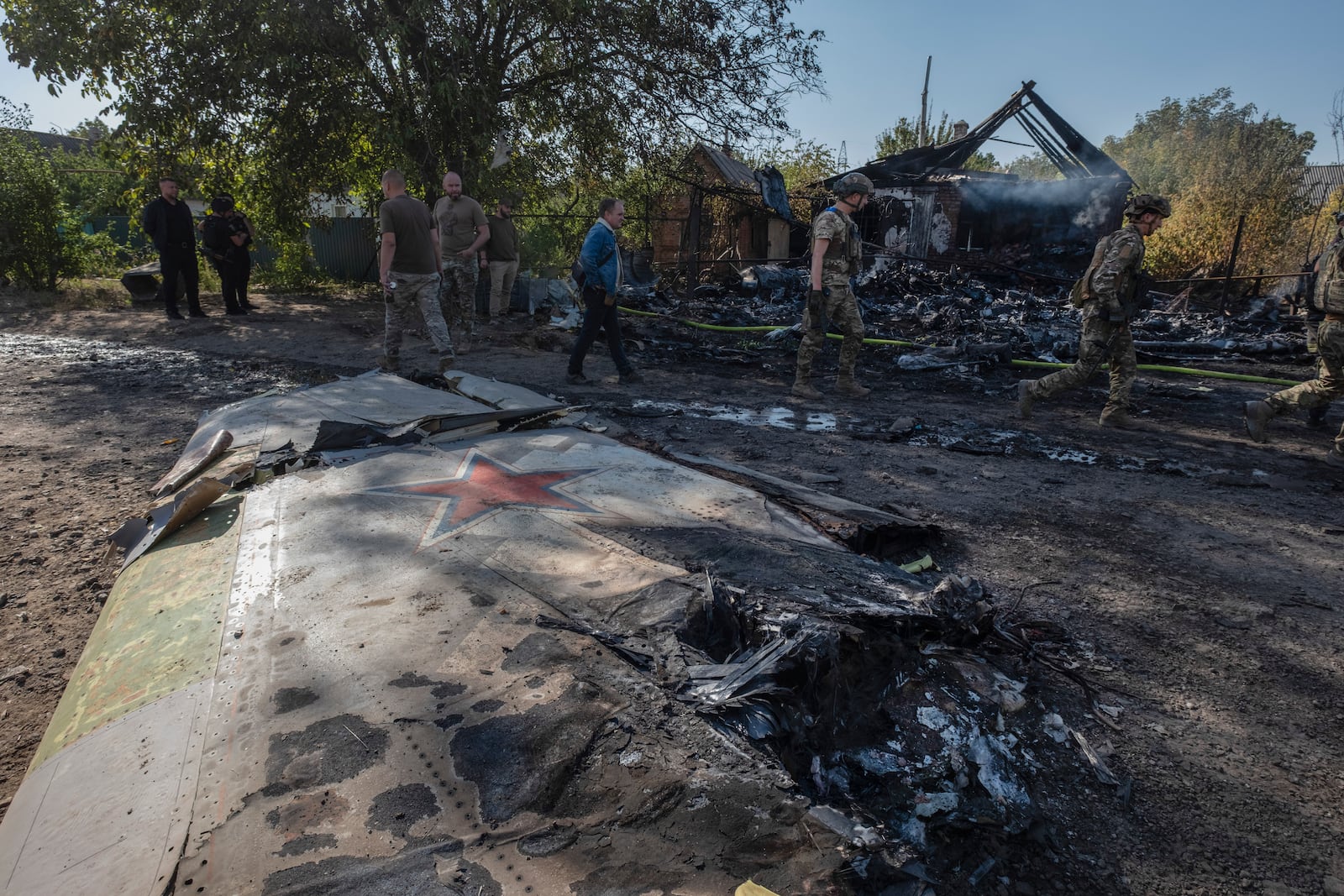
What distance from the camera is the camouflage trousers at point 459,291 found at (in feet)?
28.5

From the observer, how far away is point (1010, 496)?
428 centimetres

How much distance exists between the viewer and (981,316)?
38.4 feet

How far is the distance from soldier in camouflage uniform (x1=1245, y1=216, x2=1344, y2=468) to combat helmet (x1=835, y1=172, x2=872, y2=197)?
316cm

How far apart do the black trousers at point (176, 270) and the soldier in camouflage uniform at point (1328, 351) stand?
1203 cm

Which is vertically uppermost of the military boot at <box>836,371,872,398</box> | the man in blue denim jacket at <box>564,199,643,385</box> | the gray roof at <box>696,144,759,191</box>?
the gray roof at <box>696,144,759,191</box>

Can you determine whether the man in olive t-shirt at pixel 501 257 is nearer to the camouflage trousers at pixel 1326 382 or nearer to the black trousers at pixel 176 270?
the black trousers at pixel 176 270

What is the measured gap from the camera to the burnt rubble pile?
29.5ft

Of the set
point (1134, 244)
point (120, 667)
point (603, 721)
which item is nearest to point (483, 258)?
point (1134, 244)

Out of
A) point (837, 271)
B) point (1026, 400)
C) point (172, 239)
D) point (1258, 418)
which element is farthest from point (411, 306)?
point (1258, 418)

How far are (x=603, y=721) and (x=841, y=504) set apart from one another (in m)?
1.92

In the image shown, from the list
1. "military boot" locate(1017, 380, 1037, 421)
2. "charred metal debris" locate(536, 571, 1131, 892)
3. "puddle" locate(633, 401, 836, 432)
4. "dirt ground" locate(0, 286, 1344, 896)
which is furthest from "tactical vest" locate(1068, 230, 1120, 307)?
"charred metal debris" locate(536, 571, 1131, 892)

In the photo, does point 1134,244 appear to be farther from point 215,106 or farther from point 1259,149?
point 1259,149

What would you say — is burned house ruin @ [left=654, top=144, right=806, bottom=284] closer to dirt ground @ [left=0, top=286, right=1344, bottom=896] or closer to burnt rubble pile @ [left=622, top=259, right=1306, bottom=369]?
burnt rubble pile @ [left=622, top=259, right=1306, bottom=369]

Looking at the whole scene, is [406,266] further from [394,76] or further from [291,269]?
[291,269]
